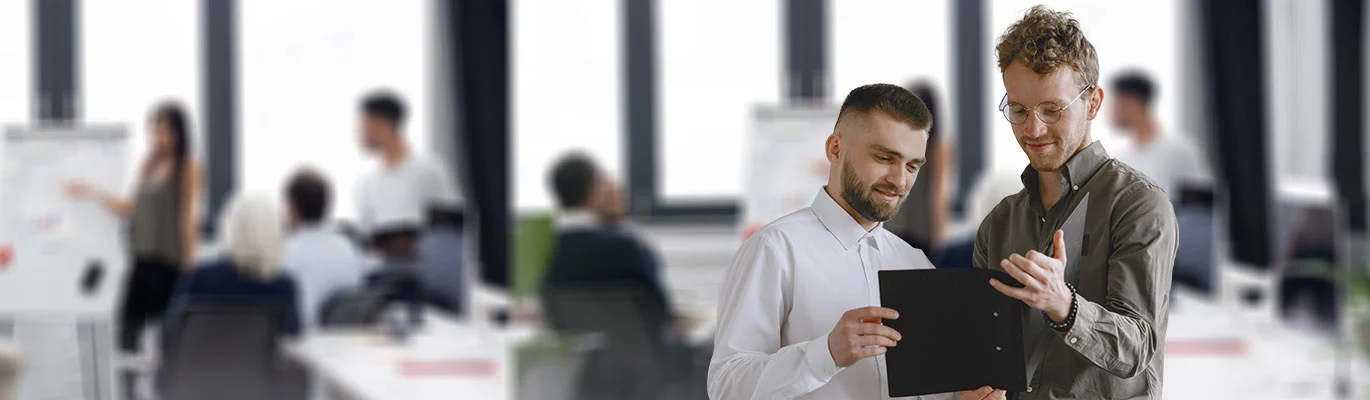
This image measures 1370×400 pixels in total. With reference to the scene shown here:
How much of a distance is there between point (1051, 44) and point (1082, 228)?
0.15 m

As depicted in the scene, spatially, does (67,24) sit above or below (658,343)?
above

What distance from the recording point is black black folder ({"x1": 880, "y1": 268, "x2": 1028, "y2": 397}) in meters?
0.87

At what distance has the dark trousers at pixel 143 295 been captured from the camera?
21.1 feet

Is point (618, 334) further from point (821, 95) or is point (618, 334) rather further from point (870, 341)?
point (870, 341)

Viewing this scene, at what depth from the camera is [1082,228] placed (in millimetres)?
908

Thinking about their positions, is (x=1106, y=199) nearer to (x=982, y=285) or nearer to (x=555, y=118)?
(x=982, y=285)

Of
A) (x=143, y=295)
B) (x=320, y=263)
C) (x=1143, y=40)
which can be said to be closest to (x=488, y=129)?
(x=320, y=263)

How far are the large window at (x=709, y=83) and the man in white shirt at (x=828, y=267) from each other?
7143mm

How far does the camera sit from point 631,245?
5.09 metres

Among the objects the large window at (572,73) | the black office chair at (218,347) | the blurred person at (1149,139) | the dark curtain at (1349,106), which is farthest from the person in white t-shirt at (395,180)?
the dark curtain at (1349,106)

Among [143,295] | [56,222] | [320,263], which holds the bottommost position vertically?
[143,295]

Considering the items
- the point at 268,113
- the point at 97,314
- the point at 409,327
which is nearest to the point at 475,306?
the point at 409,327

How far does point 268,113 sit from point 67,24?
1432mm

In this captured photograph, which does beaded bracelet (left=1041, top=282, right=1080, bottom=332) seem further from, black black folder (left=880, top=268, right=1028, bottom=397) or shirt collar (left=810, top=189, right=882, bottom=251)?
shirt collar (left=810, top=189, right=882, bottom=251)
